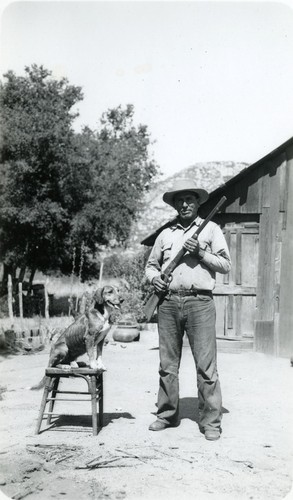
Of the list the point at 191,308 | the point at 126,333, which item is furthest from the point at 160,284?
the point at 126,333

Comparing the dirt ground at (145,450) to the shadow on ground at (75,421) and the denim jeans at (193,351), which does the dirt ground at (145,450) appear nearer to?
the shadow on ground at (75,421)

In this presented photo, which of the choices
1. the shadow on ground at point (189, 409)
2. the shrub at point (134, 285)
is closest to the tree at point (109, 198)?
the shrub at point (134, 285)

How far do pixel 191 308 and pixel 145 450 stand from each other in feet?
4.72

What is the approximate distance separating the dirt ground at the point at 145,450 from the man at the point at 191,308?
0.96 feet

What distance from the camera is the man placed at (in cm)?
564

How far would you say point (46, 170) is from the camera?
22516mm

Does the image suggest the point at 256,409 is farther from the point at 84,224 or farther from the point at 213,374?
the point at 84,224

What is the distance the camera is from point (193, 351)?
19.0ft

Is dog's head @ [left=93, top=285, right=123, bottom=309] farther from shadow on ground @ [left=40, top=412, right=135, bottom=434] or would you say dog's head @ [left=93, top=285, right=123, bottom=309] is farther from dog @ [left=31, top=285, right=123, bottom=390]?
shadow on ground @ [left=40, top=412, right=135, bottom=434]

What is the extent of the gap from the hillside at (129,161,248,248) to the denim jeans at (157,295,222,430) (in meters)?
34.9

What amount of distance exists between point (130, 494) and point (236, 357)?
23.9ft

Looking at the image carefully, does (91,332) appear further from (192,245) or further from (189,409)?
(189,409)

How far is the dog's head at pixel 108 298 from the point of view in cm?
571

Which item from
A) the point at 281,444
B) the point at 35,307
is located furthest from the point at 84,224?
the point at 281,444
